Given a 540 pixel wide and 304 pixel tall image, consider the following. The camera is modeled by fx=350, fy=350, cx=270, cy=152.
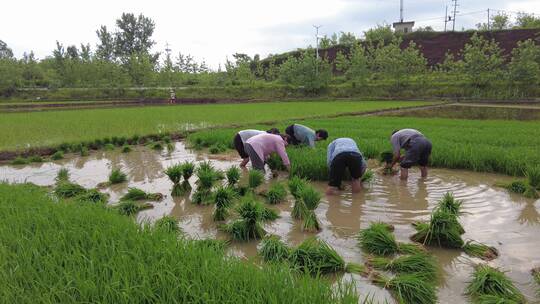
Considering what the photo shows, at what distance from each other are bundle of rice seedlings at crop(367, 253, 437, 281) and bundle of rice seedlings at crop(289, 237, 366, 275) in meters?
0.18

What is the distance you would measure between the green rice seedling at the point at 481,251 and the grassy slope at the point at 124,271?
6.28ft

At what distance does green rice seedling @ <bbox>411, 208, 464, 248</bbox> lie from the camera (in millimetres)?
3389

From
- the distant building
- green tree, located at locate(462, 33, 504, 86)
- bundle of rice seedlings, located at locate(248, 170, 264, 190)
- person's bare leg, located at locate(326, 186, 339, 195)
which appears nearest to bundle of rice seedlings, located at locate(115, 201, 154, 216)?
bundle of rice seedlings, located at locate(248, 170, 264, 190)

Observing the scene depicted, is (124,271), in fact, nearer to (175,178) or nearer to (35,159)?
(175,178)

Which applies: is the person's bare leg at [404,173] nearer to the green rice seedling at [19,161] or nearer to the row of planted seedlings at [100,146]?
the row of planted seedlings at [100,146]

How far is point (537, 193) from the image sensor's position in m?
4.97

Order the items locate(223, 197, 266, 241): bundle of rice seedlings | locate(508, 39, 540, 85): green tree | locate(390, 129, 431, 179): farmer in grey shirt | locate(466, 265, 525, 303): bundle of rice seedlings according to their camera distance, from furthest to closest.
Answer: locate(508, 39, 540, 85): green tree → locate(390, 129, 431, 179): farmer in grey shirt → locate(223, 197, 266, 241): bundle of rice seedlings → locate(466, 265, 525, 303): bundle of rice seedlings

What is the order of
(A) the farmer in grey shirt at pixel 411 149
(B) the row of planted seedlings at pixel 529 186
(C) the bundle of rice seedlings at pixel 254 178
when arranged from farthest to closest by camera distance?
(A) the farmer in grey shirt at pixel 411 149 < (C) the bundle of rice seedlings at pixel 254 178 < (B) the row of planted seedlings at pixel 529 186

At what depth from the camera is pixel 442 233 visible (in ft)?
11.2

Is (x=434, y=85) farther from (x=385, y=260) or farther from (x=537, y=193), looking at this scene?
(x=385, y=260)

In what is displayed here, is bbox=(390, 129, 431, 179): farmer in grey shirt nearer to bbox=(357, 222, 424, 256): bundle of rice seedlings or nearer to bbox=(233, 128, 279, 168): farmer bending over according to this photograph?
bbox=(233, 128, 279, 168): farmer bending over

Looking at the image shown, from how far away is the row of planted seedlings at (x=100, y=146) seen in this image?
840 cm

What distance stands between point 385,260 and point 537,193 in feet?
11.2

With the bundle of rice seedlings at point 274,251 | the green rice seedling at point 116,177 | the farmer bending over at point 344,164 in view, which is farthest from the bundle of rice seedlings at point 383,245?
the green rice seedling at point 116,177
